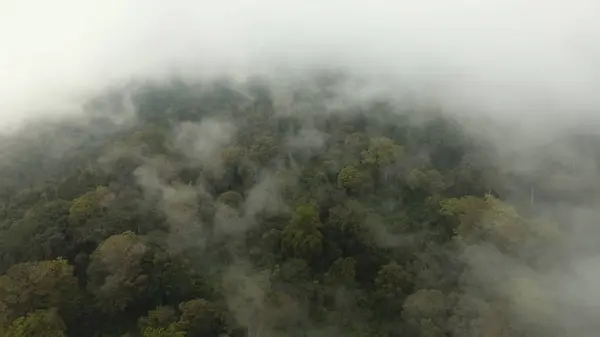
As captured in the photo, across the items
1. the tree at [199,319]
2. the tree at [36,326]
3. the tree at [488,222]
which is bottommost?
the tree at [199,319]

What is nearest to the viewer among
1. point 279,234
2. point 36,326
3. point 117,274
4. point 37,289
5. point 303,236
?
point 36,326

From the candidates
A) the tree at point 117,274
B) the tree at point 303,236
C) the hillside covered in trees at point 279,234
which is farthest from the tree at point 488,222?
the tree at point 117,274

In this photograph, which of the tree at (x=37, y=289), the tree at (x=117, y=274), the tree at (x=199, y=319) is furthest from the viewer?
the tree at (x=117, y=274)

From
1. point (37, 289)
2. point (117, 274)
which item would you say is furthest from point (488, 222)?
point (37, 289)

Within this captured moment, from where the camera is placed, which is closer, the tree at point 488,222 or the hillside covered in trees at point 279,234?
the hillside covered in trees at point 279,234

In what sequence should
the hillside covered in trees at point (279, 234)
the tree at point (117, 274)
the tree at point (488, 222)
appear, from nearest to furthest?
1. the hillside covered in trees at point (279, 234)
2. the tree at point (117, 274)
3. the tree at point (488, 222)

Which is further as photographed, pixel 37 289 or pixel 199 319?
pixel 199 319

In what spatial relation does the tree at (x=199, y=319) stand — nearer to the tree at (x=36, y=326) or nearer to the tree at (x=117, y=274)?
the tree at (x=117, y=274)

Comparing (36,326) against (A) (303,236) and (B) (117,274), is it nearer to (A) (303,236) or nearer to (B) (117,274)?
(B) (117,274)

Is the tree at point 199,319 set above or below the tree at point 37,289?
below
